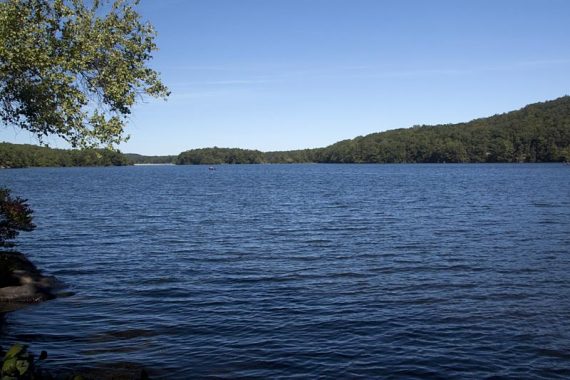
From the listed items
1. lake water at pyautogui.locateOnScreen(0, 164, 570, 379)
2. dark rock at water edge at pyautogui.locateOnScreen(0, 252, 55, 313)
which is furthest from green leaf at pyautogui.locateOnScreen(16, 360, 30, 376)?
dark rock at water edge at pyautogui.locateOnScreen(0, 252, 55, 313)

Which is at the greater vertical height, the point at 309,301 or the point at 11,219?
the point at 11,219

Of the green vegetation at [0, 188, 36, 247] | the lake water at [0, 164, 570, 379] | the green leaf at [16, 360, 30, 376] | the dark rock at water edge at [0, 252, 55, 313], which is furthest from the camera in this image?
the green vegetation at [0, 188, 36, 247]

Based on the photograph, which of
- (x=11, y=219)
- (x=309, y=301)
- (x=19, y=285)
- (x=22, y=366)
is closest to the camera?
(x=22, y=366)

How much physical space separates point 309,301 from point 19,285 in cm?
1219

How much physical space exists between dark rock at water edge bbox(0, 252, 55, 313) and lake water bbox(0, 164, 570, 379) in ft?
2.80

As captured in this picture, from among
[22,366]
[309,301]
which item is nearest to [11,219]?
[309,301]

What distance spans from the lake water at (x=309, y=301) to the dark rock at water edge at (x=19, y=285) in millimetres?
852

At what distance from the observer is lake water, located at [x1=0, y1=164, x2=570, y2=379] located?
48.8ft

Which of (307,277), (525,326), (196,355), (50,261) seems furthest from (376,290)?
(50,261)

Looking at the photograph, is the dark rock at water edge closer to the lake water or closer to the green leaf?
the lake water

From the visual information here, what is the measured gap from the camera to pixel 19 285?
2155cm

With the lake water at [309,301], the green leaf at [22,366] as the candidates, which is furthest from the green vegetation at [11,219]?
the green leaf at [22,366]

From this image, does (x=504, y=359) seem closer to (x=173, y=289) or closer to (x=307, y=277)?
(x=307, y=277)

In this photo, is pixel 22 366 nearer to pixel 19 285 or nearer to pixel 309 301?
pixel 309 301
